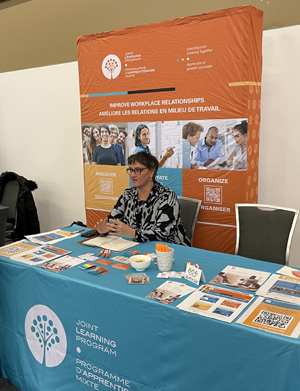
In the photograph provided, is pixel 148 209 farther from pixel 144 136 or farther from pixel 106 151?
pixel 106 151

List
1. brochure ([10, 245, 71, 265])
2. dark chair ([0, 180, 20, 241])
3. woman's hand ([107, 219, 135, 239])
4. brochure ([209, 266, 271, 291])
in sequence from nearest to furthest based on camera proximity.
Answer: brochure ([209, 266, 271, 291]) < brochure ([10, 245, 71, 265]) < woman's hand ([107, 219, 135, 239]) < dark chair ([0, 180, 20, 241])

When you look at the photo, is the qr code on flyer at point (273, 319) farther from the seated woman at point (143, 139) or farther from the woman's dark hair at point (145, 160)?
the seated woman at point (143, 139)

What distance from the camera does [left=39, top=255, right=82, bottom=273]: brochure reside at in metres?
1.94

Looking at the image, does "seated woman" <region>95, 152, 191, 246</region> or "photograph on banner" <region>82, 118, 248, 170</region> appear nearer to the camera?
"seated woman" <region>95, 152, 191, 246</region>

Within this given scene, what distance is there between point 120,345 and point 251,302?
62cm

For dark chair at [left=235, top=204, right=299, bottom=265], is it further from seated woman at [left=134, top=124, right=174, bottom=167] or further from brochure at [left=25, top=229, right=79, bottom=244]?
brochure at [left=25, top=229, right=79, bottom=244]

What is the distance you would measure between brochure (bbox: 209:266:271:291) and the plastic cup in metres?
0.24

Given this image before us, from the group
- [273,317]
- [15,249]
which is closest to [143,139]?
[15,249]

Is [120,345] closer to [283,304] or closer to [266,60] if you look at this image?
[283,304]

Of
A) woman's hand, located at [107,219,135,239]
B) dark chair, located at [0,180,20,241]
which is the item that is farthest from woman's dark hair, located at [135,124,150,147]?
dark chair, located at [0,180,20,241]

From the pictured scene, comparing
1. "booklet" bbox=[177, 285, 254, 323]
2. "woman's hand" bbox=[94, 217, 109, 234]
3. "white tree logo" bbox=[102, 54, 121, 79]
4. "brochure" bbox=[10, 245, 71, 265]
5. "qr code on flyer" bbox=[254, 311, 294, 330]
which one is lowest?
"qr code on flyer" bbox=[254, 311, 294, 330]

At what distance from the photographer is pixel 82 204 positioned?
4.82 meters

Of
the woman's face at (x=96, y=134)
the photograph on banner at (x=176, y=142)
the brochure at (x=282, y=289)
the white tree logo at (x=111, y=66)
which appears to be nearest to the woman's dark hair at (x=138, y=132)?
the photograph on banner at (x=176, y=142)

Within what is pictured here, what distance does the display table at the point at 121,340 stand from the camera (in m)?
1.33
